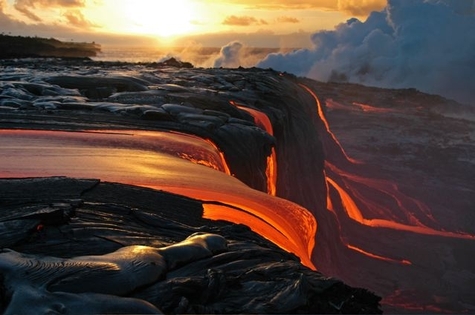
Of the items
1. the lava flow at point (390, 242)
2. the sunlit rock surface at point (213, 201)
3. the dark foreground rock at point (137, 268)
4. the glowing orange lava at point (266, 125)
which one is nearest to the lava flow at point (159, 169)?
the sunlit rock surface at point (213, 201)

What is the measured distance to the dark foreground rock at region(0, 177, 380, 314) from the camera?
1873 millimetres

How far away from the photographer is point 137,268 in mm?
2057

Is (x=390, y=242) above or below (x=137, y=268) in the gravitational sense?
below

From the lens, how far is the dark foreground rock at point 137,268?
73.7 inches

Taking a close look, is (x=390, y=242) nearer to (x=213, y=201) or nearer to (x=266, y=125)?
(x=266, y=125)

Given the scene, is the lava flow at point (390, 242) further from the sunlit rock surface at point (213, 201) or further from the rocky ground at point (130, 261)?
the rocky ground at point (130, 261)

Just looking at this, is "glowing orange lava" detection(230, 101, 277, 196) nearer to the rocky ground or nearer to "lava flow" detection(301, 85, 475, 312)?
"lava flow" detection(301, 85, 475, 312)

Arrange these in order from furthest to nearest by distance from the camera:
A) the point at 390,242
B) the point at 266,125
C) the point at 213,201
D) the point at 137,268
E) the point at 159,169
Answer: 1. the point at 390,242
2. the point at 266,125
3. the point at 159,169
4. the point at 213,201
5. the point at 137,268

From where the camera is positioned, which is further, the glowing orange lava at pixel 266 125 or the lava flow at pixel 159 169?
the glowing orange lava at pixel 266 125

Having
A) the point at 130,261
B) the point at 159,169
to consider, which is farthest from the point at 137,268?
the point at 159,169

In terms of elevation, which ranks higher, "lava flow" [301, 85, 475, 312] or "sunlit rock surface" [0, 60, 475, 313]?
"sunlit rock surface" [0, 60, 475, 313]

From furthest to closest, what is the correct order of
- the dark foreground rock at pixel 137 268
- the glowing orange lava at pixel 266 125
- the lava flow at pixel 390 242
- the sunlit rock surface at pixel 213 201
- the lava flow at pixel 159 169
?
the lava flow at pixel 390 242
the glowing orange lava at pixel 266 125
the lava flow at pixel 159 169
the sunlit rock surface at pixel 213 201
the dark foreground rock at pixel 137 268

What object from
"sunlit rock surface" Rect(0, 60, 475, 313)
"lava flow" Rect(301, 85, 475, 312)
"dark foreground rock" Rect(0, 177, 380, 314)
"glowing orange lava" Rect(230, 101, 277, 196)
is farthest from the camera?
"lava flow" Rect(301, 85, 475, 312)

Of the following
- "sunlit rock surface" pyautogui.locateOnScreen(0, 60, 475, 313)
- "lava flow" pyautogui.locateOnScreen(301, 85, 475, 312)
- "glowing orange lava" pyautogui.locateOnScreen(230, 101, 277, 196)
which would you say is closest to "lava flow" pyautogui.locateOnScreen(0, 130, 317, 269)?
"sunlit rock surface" pyautogui.locateOnScreen(0, 60, 475, 313)
